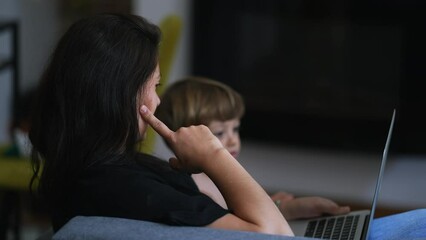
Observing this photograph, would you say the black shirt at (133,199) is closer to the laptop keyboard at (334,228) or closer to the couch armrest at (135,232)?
the couch armrest at (135,232)

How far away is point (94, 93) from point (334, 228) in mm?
529

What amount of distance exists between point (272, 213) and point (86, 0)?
2.72m

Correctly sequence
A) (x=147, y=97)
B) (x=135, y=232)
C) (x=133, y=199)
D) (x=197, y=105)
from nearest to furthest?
(x=135, y=232), (x=133, y=199), (x=147, y=97), (x=197, y=105)

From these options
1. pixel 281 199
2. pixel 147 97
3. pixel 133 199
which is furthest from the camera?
pixel 281 199

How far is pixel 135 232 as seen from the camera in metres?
1.22

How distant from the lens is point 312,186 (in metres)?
3.50

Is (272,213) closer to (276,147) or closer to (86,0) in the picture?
(276,147)

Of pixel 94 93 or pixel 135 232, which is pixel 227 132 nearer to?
pixel 94 93

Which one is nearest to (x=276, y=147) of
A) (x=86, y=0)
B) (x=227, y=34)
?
(x=227, y=34)

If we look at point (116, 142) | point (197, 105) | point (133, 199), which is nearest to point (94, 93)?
point (116, 142)

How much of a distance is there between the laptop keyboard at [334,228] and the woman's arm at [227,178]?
0.26 m

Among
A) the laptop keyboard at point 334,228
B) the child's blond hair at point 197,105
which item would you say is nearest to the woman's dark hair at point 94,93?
the laptop keyboard at point 334,228

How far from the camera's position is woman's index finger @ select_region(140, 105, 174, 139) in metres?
1.43

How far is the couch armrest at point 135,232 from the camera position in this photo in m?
1.21
